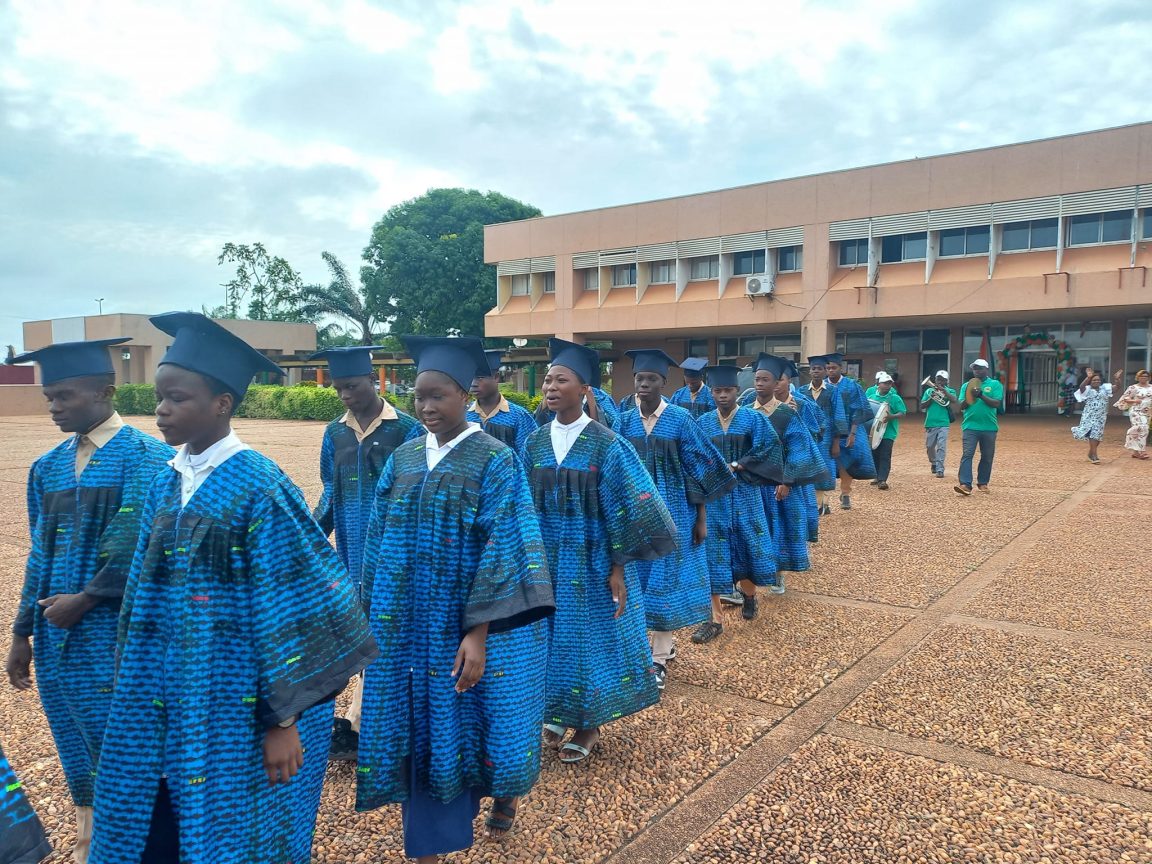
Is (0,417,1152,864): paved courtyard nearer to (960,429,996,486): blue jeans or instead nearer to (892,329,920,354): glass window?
(960,429,996,486): blue jeans

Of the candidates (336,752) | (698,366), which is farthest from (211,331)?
(698,366)

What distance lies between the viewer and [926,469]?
14477mm

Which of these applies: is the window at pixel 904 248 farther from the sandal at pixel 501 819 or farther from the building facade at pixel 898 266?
the sandal at pixel 501 819

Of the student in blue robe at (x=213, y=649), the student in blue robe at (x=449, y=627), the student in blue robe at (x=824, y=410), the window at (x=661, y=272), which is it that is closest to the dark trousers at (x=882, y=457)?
the student in blue robe at (x=824, y=410)

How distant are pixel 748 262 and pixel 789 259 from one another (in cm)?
133

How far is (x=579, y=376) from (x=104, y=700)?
224cm

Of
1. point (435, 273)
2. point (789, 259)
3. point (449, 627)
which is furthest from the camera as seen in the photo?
point (435, 273)

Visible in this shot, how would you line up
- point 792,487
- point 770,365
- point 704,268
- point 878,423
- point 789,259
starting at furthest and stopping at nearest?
point 704,268
point 789,259
point 878,423
point 770,365
point 792,487

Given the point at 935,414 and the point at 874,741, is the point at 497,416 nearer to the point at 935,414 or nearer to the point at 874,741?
the point at 874,741

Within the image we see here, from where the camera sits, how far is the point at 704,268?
2619 cm

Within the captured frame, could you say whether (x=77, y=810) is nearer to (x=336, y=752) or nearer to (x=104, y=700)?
(x=104, y=700)

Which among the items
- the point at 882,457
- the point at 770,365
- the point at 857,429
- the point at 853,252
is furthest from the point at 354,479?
the point at 853,252

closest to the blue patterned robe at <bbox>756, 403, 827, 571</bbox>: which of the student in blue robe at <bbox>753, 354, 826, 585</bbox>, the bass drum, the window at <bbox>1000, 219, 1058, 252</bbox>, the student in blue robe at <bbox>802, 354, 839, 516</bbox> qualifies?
A: the student in blue robe at <bbox>753, 354, 826, 585</bbox>

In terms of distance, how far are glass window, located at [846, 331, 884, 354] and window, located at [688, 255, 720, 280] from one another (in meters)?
4.84
